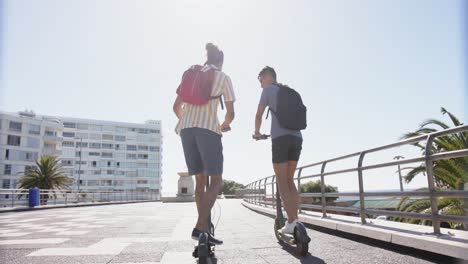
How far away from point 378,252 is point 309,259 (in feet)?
2.39

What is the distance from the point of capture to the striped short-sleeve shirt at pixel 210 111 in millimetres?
3184

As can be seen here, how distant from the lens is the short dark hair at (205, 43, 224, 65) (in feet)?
11.4

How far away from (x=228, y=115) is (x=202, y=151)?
0.47 meters

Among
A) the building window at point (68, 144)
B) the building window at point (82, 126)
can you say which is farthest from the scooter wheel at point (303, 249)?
the building window at point (82, 126)

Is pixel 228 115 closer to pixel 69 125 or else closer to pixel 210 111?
pixel 210 111

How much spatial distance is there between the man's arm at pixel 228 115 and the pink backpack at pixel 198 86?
0.15 meters

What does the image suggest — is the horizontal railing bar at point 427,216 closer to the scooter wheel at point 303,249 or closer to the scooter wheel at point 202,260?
the scooter wheel at point 303,249

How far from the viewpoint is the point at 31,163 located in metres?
59.8

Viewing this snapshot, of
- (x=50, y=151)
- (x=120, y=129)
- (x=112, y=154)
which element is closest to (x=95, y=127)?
(x=120, y=129)

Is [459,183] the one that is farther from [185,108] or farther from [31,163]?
[31,163]

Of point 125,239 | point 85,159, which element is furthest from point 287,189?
point 85,159

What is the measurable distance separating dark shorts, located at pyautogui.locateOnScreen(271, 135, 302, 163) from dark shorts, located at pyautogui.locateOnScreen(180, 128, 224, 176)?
2.49 ft

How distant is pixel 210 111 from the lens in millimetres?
3244

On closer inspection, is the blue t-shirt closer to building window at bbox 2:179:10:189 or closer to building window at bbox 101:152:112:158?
building window at bbox 2:179:10:189
